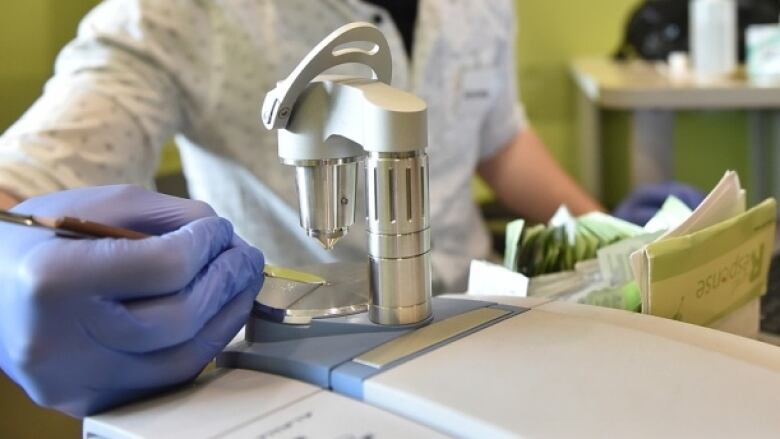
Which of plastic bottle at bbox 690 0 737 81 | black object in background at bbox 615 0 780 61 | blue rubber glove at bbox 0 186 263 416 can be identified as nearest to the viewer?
blue rubber glove at bbox 0 186 263 416

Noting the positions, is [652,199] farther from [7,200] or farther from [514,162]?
[7,200]

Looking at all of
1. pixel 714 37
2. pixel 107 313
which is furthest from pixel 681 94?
pixel 107 313

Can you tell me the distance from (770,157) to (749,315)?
3.44 ft

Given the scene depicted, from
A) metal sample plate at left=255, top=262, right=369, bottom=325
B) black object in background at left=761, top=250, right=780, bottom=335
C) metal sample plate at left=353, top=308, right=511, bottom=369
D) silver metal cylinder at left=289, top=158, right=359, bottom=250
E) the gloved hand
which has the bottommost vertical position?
black object in background at left=761, top=250, right=780, bottom=335

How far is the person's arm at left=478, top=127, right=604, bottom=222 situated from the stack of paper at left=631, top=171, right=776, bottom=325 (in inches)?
25.0

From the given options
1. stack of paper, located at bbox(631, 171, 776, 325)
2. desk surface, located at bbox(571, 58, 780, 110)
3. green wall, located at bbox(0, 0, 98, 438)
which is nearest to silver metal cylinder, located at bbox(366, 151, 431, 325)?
stack of paper, located at bbox(631, 171, 776, 325)

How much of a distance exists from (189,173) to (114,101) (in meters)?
0.23

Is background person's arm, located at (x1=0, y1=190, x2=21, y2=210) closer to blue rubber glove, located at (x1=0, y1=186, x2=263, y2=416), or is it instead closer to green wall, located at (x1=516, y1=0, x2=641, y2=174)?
blue rubber glove, located at (x1=0, y1=186, x2=263, y2=416)

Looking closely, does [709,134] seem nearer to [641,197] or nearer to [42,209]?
[641,197]

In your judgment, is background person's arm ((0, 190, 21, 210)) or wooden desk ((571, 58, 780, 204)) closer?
background person's arm ((0, 190, 21, 210))

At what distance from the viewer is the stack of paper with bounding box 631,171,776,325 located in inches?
19.6

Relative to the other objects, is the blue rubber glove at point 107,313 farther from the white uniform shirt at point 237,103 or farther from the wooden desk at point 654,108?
the wooden desk at point 654,108

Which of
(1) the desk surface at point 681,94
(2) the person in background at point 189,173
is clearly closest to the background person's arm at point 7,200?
(2) the person in background at point 189,173

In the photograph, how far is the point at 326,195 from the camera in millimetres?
446
